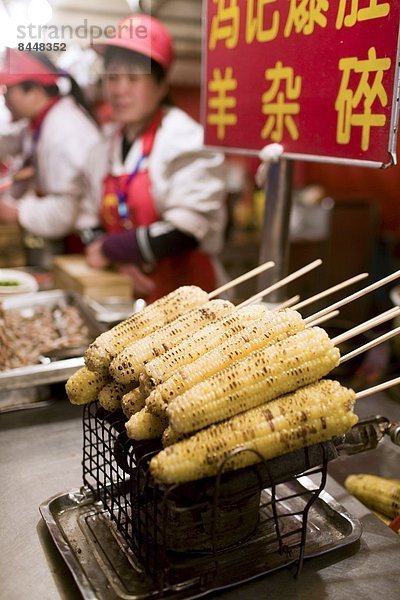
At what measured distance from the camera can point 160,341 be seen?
5.12 ft

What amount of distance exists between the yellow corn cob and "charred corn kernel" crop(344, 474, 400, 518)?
0.82m

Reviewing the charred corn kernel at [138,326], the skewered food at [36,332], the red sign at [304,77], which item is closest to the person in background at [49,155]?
the skewered food at [36,332]

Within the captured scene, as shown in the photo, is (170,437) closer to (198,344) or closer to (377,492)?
(198,344)

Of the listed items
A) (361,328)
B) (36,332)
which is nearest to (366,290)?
(361,328)

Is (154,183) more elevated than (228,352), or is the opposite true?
(154,183)

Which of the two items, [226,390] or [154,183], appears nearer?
[226,390]

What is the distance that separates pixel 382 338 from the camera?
1446 millimetres

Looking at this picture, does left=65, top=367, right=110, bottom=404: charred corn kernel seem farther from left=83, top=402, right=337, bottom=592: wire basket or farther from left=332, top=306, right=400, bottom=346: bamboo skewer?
left=332, top=306, right=400, bottom=346: bamboo skewer

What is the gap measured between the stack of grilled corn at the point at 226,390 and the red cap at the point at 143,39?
2.84 m

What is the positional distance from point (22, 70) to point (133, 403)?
4.18 m

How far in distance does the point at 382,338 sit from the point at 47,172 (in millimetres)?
4720

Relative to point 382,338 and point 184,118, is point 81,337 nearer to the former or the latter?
point 382,338

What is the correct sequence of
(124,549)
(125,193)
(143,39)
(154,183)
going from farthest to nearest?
(125,193)
(154,183)
(143,39)
(124,549)

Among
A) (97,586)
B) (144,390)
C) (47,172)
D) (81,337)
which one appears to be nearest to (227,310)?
(144,390)
